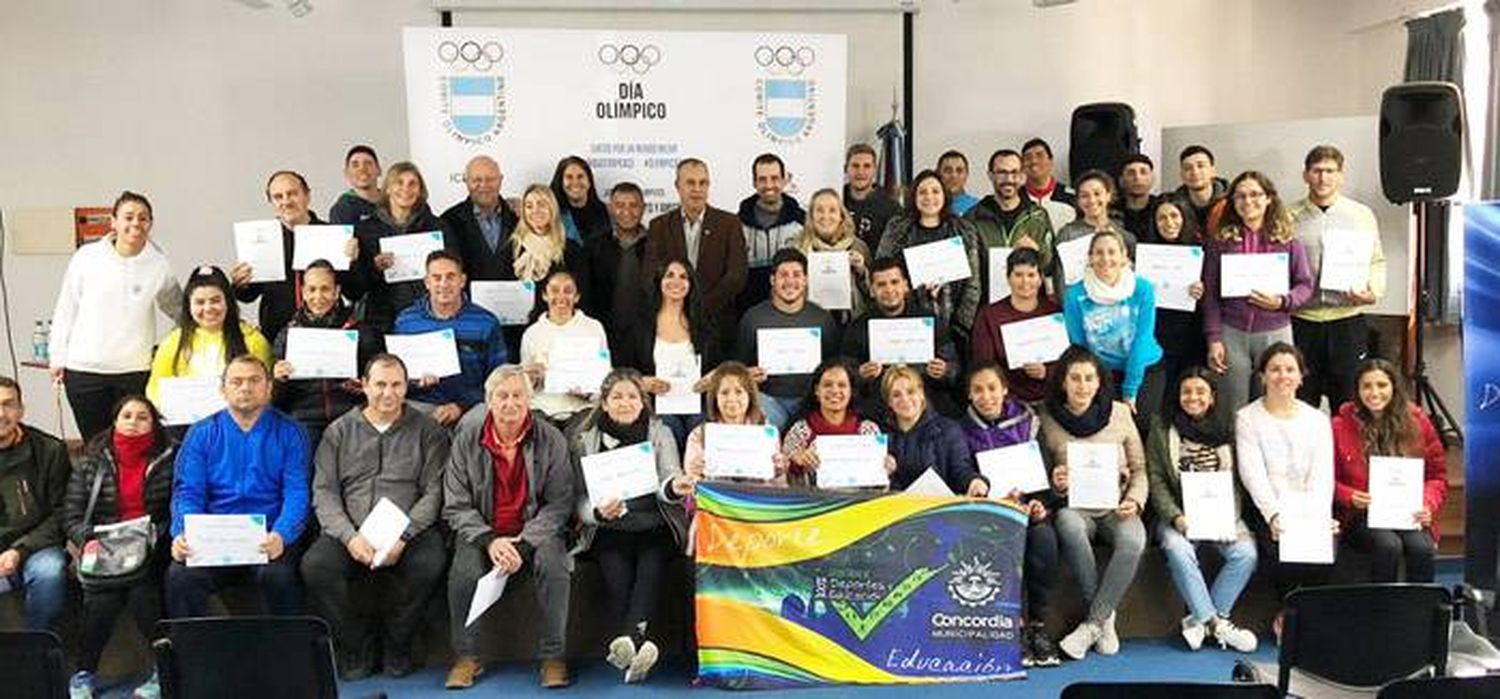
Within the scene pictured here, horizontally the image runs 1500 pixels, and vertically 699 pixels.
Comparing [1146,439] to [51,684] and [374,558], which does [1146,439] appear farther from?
[51,684]

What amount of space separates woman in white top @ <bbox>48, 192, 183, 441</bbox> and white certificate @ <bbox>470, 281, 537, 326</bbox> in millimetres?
1292

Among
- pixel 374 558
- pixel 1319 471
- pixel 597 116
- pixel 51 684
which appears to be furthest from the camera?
pixel 597 116

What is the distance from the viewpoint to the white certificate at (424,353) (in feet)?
15.1

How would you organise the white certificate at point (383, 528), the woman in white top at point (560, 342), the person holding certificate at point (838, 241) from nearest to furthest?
the white certificate at point (383, 528) < the woman in white top at point (560, 342) < the person holding certificate at point (838, 241)

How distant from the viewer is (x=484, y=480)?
Result: 4223 mm

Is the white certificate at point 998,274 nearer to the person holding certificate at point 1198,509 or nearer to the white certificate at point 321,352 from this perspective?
the person holding certificate at point 1198,509

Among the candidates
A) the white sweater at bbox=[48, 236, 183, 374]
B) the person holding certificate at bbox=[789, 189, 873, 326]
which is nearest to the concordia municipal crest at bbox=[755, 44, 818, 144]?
the person holding certificate at bbox=[789, 189, 873, 326]

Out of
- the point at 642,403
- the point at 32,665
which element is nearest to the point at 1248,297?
the point at 642,403

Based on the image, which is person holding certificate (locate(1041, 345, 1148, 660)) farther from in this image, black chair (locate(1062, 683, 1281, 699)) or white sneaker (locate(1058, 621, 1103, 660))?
black chair (locate(1062, 683, 1281, 699))

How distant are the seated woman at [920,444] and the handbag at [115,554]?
2.78 meters

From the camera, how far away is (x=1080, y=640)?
4359 mm

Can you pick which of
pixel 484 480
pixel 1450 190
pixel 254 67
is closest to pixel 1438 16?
pixel 1450 190

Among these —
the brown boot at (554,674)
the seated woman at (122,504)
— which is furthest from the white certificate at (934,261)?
the seated woman at (122,504)

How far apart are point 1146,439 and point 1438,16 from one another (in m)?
3.93
